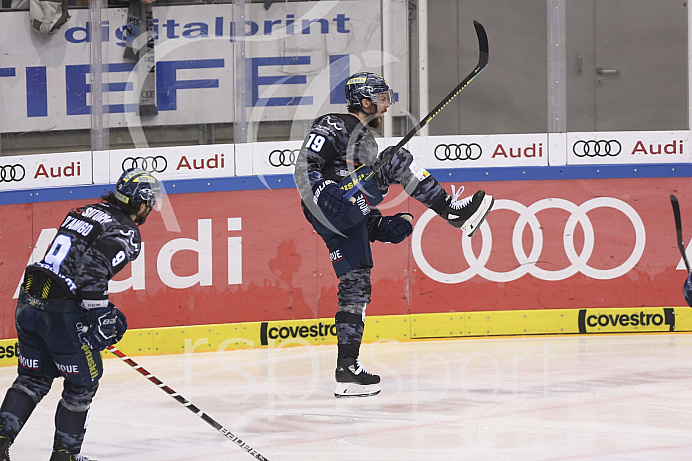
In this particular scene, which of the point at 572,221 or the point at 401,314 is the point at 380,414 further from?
the point at 572,221

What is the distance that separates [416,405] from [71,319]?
203cm

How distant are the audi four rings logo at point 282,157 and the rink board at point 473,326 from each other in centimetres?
108

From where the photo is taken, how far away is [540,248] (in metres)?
7.38

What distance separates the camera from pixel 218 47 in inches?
291

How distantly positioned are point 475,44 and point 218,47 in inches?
73.0

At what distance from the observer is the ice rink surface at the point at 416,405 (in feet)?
15.3

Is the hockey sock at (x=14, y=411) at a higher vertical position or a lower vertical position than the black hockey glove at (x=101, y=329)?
Answer: lower

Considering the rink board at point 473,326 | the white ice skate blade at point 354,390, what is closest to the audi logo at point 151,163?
the rink board at point 473,326

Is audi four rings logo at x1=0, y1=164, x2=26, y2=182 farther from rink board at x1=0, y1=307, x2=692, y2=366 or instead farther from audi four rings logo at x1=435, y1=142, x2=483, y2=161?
audi four rings logo at x1=435, y1=142, x2=483, y2=161

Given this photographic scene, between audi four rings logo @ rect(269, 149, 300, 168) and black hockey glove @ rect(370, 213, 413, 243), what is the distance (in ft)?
5.14

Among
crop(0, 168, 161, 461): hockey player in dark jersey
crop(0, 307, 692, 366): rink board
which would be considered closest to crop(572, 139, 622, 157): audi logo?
crop(0, 307, 692, 366): rink board

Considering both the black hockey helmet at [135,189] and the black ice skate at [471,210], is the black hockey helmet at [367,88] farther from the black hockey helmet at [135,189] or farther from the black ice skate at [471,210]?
the black hockey helmet at [135,189]

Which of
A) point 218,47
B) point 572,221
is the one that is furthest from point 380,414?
point 218,47

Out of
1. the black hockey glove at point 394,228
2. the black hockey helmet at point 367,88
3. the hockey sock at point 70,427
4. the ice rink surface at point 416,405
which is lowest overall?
the ice rink surface at point 416,405
